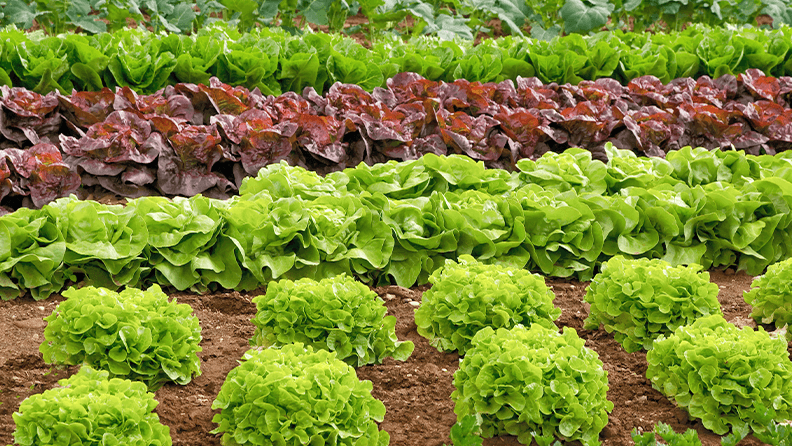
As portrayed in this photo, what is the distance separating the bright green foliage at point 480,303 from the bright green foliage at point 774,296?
117 cm

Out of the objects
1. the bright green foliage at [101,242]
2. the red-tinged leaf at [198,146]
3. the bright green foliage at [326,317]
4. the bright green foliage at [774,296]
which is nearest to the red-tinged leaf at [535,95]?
the red-tinged leaf at [198,146]

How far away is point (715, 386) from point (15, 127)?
550cm

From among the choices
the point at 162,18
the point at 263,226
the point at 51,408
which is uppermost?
the point at 51,408

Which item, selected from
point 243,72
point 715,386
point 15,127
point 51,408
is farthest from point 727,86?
point 51,408

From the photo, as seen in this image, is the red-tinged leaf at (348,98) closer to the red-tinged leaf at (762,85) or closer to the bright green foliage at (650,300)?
the bright green foliage at (650,300)

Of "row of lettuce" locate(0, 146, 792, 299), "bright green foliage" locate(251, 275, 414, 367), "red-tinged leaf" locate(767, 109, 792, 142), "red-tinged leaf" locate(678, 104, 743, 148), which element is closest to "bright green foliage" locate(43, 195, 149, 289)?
"row of lettuce" locate(0, 146, 792, 299)

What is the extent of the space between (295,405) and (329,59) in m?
5.03

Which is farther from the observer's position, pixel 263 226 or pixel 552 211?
pixel 552 211

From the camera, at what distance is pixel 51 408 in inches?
104

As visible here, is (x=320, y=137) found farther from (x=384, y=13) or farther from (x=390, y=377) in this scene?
(x=384, y=13)

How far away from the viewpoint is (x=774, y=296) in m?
4.01

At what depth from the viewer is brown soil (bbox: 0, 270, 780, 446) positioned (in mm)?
3182

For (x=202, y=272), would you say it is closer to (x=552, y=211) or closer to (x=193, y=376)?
(x=193, y=376)

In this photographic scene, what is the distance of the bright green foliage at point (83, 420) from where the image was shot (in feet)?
8.56
